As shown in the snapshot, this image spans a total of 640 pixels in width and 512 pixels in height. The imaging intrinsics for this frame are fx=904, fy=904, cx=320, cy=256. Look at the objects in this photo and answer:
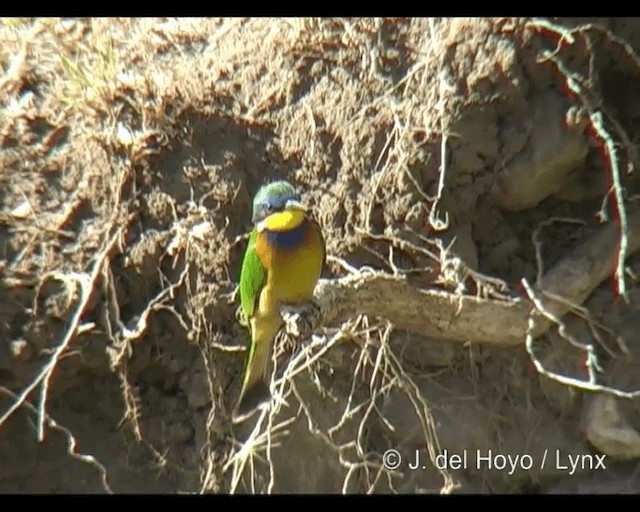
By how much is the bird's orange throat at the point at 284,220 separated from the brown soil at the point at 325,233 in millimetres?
297

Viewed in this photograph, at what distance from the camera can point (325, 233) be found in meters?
2.41

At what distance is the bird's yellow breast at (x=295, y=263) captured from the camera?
6.98 feet

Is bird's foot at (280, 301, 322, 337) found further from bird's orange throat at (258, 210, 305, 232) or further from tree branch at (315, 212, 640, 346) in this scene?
bird's orange throat at (258, 210, 305, 232)

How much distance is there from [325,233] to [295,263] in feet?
0.96

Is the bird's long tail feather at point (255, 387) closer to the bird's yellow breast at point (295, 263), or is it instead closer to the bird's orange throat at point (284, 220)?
the bird's yellow breast at point (295, 263)

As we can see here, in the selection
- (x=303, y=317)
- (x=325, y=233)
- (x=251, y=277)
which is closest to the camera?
(x=303, y=317)

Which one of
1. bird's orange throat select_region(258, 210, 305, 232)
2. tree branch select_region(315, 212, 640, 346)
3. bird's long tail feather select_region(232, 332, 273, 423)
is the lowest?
bird's long tail feather select_region(232, 332, 273, 423)

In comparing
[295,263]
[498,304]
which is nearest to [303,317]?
[295,263]

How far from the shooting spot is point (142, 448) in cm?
253

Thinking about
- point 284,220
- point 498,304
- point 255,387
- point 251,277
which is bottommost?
point 255,387

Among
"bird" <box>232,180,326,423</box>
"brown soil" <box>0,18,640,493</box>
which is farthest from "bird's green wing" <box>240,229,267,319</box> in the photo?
"brown soil" <box>0,18,640,493</box>

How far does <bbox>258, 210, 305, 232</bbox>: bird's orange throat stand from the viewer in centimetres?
212

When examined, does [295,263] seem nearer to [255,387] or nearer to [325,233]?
[325,233]

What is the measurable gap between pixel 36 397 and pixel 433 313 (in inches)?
43.8
